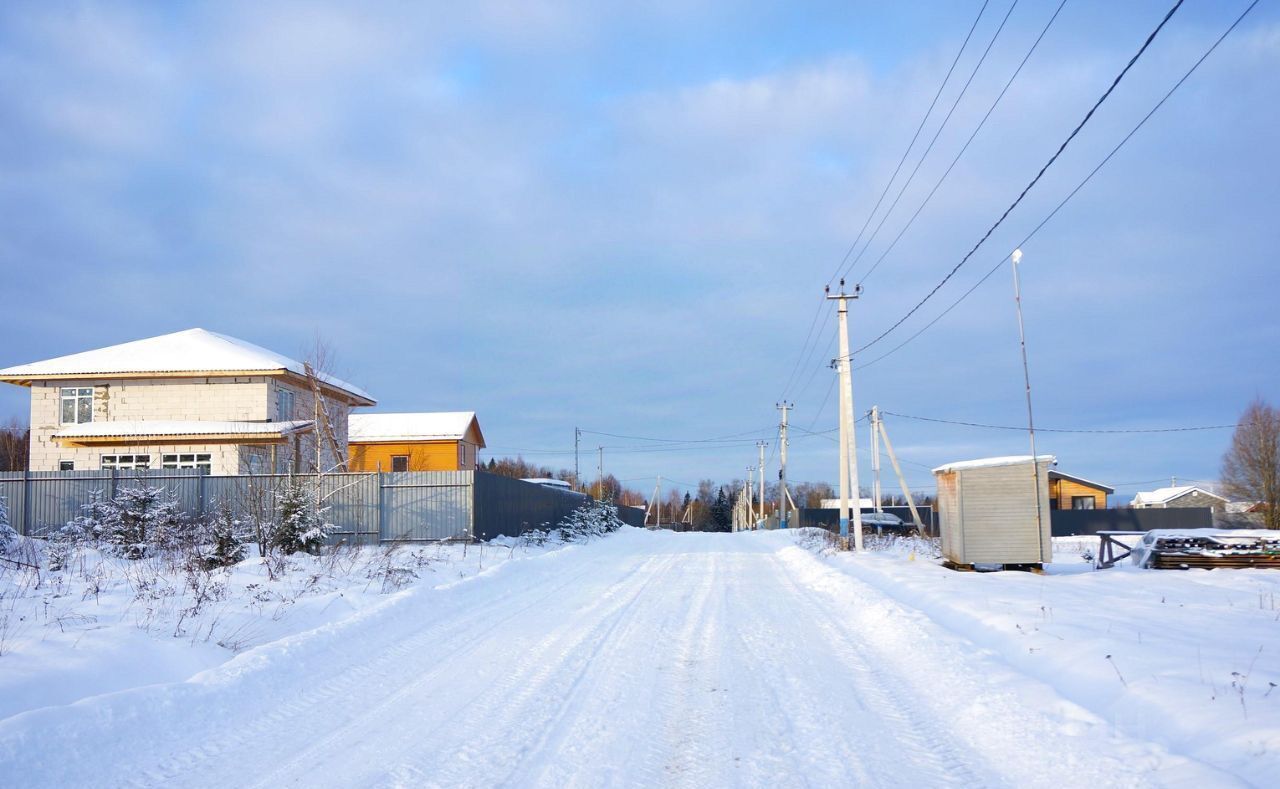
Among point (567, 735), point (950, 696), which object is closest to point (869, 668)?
point (950, 696)

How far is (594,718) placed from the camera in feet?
20.9

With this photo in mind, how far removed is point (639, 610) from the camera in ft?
41.0

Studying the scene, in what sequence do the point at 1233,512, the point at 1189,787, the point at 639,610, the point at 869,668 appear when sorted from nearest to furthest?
1. the point at 1189,787
2. the point at 869,668
3. the point at 639,610
4. the point at 1233,512

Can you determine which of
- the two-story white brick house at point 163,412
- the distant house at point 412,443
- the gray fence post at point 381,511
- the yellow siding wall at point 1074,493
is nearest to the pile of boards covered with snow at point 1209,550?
the gray fence post at point 381,511

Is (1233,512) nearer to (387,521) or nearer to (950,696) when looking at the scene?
(387,521)

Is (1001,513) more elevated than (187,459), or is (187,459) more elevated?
(187,459)

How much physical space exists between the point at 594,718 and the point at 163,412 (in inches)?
1264

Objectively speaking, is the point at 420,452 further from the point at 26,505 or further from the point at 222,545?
the point at 222,545

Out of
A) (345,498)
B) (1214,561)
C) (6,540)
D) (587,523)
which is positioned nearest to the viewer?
(6,540)

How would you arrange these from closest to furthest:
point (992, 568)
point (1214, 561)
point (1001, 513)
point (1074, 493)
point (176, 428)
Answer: point (1001, 513), point (1214, 561), point (992, 568), point (176, 428), point (1074, 493)

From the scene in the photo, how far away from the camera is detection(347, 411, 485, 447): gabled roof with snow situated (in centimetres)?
4912

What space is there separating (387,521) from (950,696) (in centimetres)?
1861

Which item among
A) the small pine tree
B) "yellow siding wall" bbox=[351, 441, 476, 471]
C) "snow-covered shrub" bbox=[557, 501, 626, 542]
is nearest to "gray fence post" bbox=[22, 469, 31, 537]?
the small pine tree

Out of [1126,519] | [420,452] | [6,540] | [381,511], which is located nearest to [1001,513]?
[381,511]
